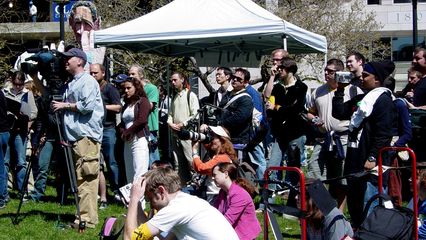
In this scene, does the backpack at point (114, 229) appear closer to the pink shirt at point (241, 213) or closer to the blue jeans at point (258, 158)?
the pink shirt at point (241, 213)

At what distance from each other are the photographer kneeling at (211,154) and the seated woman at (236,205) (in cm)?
128

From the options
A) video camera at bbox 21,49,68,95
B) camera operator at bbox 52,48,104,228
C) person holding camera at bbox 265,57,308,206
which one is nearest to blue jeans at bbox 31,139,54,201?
video camera at bbox 21,49,68,95

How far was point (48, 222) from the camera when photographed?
32.6 ft

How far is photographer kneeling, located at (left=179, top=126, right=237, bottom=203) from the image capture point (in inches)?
355

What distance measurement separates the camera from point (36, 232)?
933 centimetres

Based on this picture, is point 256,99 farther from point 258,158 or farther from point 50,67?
point 50,67

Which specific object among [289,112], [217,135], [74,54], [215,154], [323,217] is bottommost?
[323,217]

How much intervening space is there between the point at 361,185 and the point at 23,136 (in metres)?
6.04

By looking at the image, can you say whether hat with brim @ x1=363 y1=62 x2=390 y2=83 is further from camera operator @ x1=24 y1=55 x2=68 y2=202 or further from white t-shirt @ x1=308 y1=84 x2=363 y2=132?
camera operator @ x1=24 y1=55 x2=68 y2=202

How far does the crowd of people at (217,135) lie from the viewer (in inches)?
262

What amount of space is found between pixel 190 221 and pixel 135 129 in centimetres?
470

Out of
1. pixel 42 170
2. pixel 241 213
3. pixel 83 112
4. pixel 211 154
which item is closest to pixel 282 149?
pixel 211 154

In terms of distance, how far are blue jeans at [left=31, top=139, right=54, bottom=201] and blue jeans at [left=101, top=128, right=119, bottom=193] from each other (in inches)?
30.0

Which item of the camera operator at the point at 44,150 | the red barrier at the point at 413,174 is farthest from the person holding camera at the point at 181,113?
the red barrier at the point at 413,174
